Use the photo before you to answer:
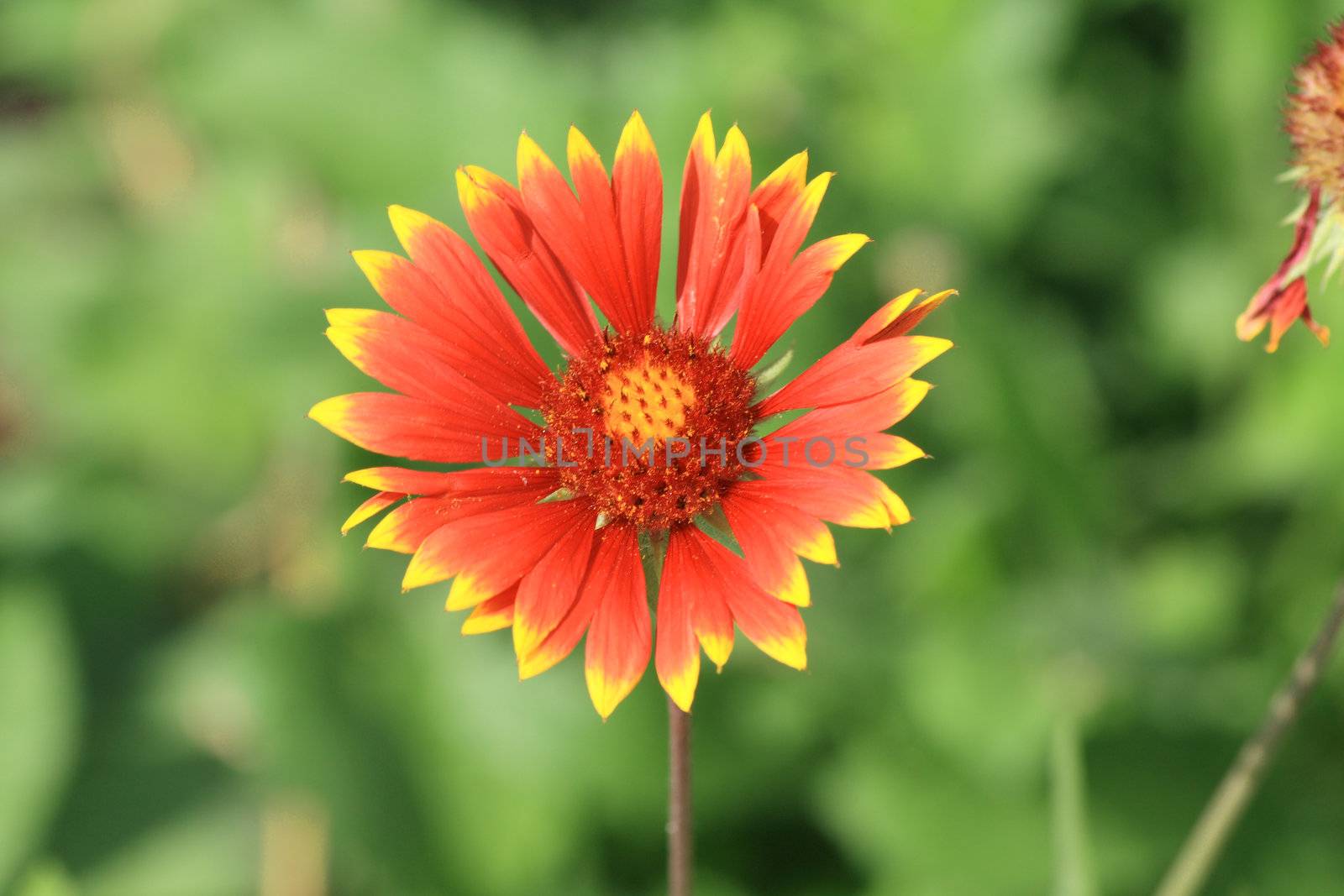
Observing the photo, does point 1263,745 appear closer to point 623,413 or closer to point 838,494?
point 838,494

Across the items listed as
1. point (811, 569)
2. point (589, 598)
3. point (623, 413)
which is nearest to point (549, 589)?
point (589, 598)

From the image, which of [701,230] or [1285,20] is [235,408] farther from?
[1285,20]

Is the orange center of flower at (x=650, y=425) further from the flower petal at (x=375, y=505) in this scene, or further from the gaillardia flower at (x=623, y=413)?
the flower petal at (x=375, y=505)

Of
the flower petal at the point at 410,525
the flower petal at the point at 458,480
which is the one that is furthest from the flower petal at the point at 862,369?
the flower petal at the point at 410,525

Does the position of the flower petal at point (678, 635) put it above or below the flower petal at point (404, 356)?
below

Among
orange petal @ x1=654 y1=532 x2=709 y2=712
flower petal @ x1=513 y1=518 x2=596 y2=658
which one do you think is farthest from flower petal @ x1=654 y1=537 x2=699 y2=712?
flower petal @ x1=513 y1=518 x2=596 y2=658

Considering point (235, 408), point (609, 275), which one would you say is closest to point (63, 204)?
point (235, 408)

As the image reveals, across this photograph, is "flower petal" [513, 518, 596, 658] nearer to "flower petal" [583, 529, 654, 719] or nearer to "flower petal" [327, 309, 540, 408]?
"flower petal" [583, 529, 654, 719]
